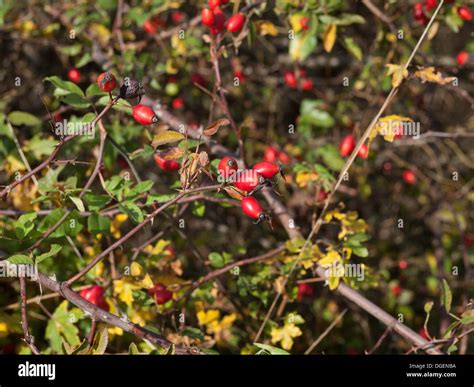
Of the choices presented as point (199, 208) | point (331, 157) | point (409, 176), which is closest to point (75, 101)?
point (199, 208)

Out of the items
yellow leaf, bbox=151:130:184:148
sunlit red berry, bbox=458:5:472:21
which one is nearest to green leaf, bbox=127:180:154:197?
yellow leaf, bbox=151:130:184:148

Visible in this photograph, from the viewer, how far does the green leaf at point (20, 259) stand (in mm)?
1485

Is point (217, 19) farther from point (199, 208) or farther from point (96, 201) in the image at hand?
point (96, 201)

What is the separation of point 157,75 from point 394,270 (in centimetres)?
171

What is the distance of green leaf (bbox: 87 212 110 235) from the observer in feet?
5.70

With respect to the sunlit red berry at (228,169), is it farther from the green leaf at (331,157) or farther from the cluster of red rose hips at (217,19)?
the green leaf at (331,157)

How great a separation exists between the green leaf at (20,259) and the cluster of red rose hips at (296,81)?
1.98m

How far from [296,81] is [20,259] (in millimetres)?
2038

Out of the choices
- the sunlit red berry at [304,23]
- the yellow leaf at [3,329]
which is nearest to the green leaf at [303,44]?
the sunlit red berry at [304,23]

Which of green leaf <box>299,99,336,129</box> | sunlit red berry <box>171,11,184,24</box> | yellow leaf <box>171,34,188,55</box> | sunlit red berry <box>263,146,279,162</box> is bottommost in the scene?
sunlit red berry <box>263,146,279,162</box>

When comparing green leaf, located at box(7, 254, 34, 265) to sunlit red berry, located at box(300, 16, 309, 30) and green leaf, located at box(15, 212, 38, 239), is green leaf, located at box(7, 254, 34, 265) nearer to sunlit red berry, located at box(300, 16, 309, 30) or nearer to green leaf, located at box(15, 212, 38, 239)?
green leaf, located at box(15, 212, 38, 239)

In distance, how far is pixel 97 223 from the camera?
175 cm

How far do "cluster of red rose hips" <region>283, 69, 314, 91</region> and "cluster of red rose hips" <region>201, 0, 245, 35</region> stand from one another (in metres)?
1.02
